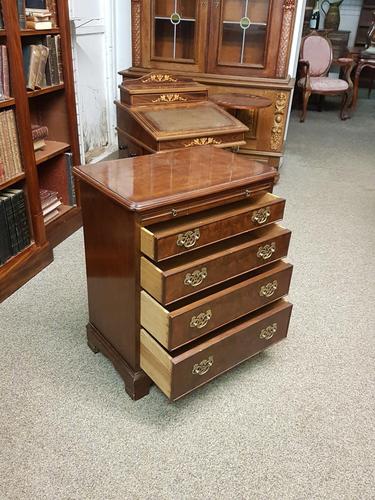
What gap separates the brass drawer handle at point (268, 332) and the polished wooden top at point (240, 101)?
1.85 m

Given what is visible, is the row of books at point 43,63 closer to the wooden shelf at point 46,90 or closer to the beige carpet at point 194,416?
the wooden shelf at point 46,90

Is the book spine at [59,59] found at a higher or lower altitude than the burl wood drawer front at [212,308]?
higher

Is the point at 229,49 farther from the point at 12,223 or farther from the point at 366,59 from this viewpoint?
the point at 366,59

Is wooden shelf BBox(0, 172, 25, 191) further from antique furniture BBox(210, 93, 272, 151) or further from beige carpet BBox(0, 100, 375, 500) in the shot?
antique furniture BBox(210, 93, 272, 151)

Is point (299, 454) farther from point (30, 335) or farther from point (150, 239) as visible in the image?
point (30, 335)

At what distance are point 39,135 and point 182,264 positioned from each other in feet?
4.82

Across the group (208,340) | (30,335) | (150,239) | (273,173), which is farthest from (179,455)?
(273,173)

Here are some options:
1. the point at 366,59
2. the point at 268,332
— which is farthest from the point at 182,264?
the point at 366,59

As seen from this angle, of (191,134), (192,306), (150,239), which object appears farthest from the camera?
(191,134)

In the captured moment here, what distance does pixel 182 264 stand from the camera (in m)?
1.38

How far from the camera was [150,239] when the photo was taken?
1266 mm

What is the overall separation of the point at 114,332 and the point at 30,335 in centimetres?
49

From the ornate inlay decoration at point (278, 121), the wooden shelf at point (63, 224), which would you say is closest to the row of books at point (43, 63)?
the wooden shelf at point (63, 224)

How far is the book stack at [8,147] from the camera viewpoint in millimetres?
1998
